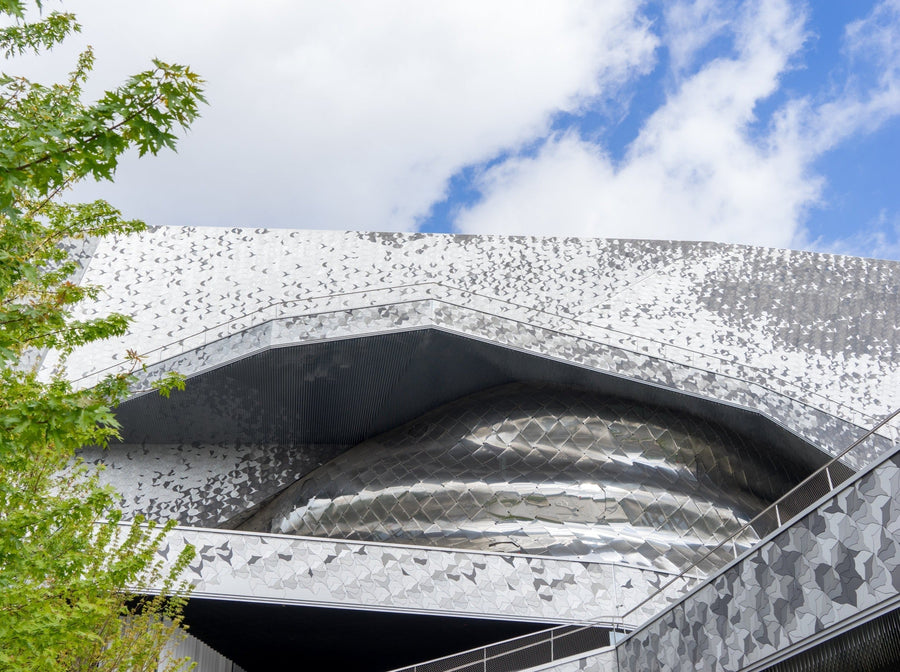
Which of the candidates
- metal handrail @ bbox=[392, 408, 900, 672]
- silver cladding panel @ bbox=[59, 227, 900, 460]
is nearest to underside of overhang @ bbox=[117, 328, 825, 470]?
silver cladding panel @ bbox=[59, 227, 900, 460]

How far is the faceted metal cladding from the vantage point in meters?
17.2

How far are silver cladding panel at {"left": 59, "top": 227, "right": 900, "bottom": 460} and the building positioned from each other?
72 mm

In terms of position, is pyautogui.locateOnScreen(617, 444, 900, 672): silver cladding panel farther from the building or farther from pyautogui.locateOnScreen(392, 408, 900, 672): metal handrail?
the building

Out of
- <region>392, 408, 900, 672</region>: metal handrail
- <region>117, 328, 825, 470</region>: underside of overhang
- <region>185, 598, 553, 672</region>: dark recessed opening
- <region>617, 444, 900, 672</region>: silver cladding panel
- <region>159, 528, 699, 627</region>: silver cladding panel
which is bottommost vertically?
<region>617, 444, 900, 672</region>: silver cladding panel

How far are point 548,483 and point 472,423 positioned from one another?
91.2 inches

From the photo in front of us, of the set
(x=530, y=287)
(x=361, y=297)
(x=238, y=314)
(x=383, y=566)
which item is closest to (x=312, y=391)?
(x=361, y=297)

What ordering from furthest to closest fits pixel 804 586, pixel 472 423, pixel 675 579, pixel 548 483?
1. pixel 472 423
2. pixel 548 483
3. pixel 675 579
4. pixel 804 586

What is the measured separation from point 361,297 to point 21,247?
45.0ft

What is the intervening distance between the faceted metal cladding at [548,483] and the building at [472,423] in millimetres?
49

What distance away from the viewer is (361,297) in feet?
62.7

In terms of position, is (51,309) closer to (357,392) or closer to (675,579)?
(675,579)

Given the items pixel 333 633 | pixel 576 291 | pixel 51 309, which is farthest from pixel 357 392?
pixel 51 309

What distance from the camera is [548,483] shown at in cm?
1794

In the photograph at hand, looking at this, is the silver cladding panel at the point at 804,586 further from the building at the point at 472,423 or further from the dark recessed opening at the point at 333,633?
the dark recessed opening at the point at 333,633
